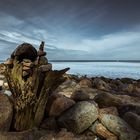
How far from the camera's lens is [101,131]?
22.0ft

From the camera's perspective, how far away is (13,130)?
6.23 meters

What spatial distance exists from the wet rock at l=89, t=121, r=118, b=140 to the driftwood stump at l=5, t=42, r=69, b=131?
5.18ft

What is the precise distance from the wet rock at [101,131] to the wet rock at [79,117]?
0.13 metres

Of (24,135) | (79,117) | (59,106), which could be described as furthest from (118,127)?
(24,135)

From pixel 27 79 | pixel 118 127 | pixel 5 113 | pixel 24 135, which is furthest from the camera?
pixel 118 127

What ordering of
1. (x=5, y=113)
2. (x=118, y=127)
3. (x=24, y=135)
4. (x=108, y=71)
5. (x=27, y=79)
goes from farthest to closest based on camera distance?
(x=108, y=71), (x=118, y=127), (x=27, y=79), (x=5, y=113), (x=24, y=135)

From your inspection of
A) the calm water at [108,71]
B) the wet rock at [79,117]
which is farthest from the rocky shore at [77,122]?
the calm water at [108,71]

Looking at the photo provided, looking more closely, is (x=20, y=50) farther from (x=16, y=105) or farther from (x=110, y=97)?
(x=110, y=97)

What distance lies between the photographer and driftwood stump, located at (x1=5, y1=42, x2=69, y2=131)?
618 centimetres

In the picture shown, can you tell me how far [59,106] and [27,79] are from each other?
1.44m

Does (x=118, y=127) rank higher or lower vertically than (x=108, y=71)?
higher

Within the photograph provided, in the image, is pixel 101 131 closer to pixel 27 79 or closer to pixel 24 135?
pixel 24 135

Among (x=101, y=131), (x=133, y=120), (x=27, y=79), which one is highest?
(x=27, y=79)

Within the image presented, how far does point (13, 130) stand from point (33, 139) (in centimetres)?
78
